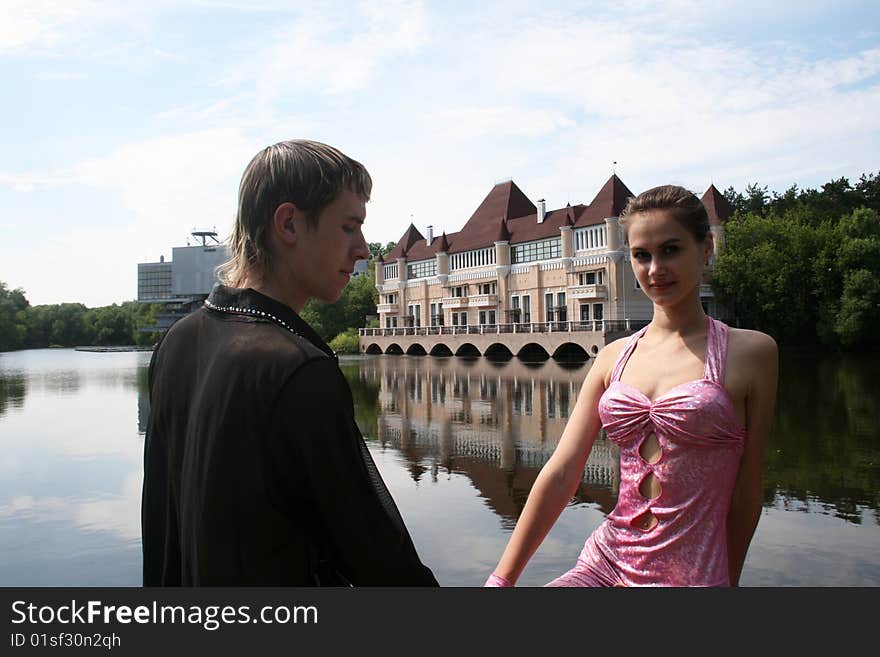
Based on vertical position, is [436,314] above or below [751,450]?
above

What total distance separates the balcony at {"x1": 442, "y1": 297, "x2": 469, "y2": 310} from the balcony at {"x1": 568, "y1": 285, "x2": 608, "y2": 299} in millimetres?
10950

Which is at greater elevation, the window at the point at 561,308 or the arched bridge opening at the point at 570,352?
the window at the point at 561,308

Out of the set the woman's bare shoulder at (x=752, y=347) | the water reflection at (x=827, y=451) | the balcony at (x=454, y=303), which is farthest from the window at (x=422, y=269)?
the woman's bare shoulder at (x=752, y=347)

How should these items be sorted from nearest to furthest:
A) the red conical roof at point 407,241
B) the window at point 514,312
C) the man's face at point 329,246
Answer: the man's face at point 329,246, the window at point 514,312, the red conical roof at point 407,241

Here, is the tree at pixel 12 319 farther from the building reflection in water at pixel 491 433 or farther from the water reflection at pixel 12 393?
the building reflection in water at pixel 491 433

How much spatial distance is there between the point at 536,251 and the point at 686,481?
51.0m

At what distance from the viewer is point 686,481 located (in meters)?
2.11

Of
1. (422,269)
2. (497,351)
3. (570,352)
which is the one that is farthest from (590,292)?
(422,269)

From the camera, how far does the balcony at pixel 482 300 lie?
54531mm

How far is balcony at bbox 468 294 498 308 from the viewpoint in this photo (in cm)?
5453

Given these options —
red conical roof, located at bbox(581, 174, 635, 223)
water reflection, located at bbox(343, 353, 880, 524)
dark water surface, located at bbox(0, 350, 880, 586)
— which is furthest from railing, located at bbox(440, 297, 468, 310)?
dark water surface, located at bbox(0, 350, 880, 586)

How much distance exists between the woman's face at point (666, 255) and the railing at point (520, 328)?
129ft

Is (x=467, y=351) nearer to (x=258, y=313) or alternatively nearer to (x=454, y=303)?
(x=454, y=303)

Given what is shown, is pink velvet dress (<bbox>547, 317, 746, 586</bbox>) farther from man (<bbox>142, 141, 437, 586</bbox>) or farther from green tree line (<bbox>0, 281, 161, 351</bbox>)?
green tree line (<bbox>0, 281, 161, 351</bbox>)
